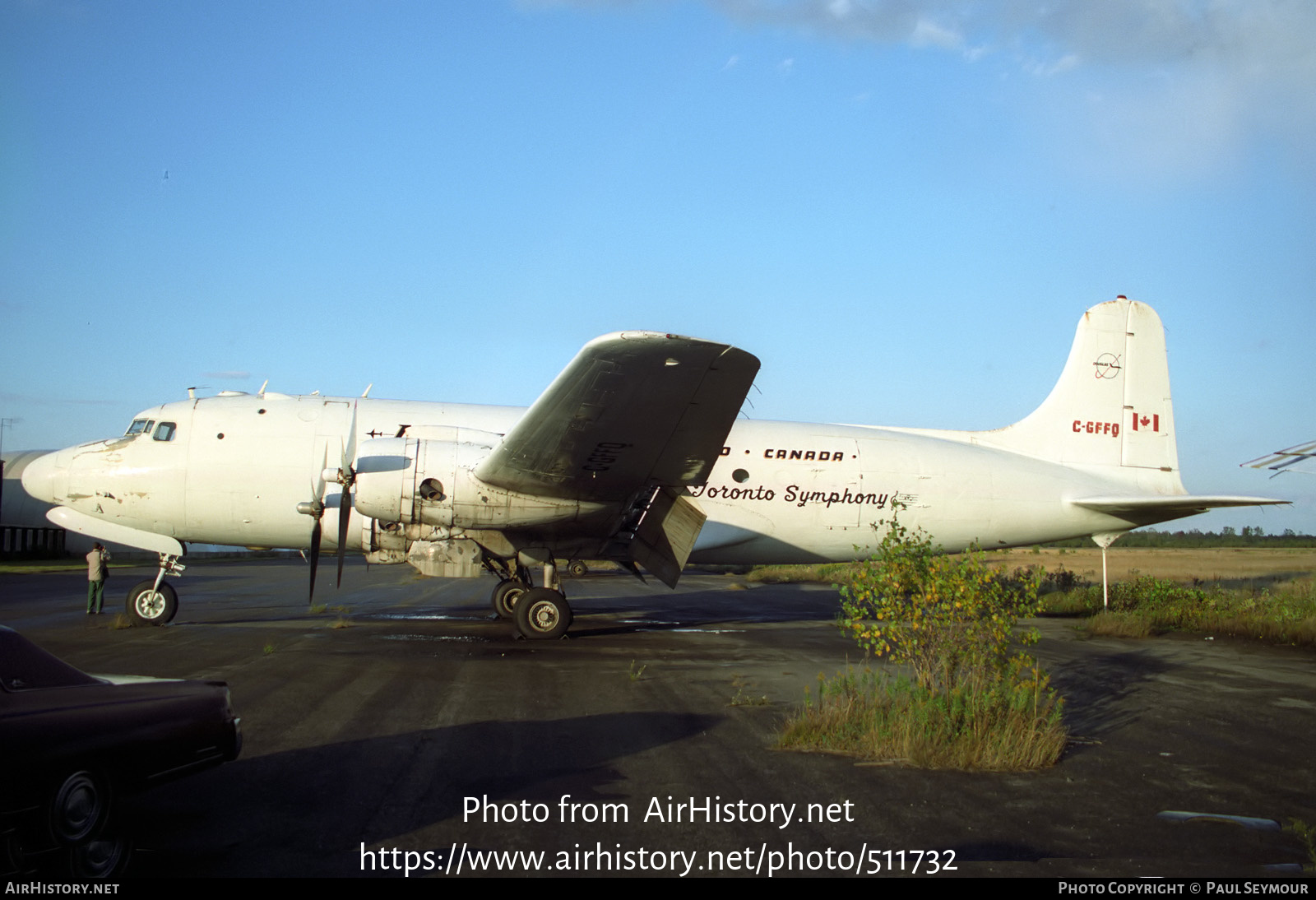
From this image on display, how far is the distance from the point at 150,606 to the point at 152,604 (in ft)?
0.18

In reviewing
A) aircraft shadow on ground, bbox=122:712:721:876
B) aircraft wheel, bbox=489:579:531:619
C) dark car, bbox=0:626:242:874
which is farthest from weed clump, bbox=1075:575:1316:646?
dark car, bbox=0:626:242:874

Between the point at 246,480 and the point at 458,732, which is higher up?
the point at 246,480

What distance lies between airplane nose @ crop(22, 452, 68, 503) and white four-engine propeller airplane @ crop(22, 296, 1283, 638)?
0.13 feet

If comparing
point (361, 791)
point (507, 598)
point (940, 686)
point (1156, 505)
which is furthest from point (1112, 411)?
point (361, 791)

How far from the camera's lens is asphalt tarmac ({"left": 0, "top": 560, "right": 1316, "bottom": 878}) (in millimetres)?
4883

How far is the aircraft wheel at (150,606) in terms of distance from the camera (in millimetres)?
15094

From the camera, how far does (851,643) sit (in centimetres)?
1480

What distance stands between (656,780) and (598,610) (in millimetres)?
14040

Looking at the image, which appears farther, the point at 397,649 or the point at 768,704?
the point at 397,649

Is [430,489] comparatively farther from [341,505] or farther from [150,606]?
[150,606]

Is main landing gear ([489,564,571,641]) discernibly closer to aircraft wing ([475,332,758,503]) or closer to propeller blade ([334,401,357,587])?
Result: aircraft wing ([475,332,758,503])

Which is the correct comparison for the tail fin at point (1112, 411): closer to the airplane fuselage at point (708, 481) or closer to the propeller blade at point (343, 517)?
the airplane fuselage at point (708, 481)

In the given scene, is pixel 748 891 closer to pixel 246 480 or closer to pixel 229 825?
pixel 229 825

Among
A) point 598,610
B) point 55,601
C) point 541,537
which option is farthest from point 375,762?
point 55,601
